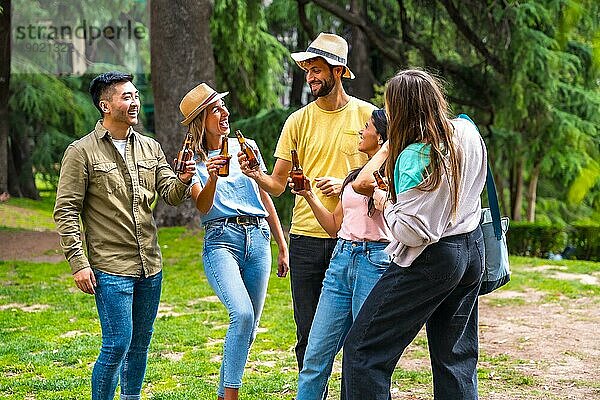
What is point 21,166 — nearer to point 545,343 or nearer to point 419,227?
point 545,343

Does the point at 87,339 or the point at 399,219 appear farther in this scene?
the point at 87,339

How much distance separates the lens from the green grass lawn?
5.24 m

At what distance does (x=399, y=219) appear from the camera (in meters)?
3.17

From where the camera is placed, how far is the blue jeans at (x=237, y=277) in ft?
13.6

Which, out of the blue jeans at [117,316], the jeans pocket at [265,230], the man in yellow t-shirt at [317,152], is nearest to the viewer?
the blue jeans at [117,316]

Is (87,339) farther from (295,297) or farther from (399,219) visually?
(399,219)

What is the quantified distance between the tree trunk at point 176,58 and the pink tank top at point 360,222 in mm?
8318

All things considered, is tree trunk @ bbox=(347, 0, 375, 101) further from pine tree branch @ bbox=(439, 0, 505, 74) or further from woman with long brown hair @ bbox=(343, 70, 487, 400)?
woman with long brown hair @ bbox=(343, 70, 487, 400)

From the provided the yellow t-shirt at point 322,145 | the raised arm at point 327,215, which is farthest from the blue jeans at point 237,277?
the raised arm at point 327,215

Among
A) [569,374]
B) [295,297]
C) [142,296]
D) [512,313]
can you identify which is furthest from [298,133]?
[512,313]

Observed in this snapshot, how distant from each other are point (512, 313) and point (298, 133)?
4.68m

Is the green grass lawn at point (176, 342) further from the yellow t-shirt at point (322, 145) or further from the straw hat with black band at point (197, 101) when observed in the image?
the straw hat with black band at point (197, 101)

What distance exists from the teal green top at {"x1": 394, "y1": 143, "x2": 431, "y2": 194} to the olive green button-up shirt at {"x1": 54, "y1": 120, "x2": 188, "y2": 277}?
1294 mm

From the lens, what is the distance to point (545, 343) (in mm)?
6730
